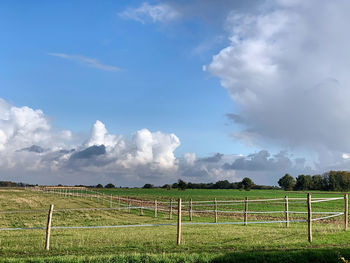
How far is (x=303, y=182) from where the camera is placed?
137250mm

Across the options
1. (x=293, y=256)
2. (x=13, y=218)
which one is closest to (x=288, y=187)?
(x=13, y=218)

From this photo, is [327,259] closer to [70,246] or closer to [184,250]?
[184,250]

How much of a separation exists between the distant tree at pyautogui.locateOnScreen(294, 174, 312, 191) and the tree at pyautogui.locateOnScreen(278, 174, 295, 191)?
375 cm

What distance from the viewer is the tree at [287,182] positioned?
144 metres

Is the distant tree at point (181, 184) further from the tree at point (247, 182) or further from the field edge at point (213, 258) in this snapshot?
the field edge at point (213, 258)

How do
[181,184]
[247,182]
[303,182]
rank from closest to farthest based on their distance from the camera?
[181,184], [247,182], [303,182]

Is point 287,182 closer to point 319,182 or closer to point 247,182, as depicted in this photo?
point 319,182

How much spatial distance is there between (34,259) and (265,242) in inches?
335

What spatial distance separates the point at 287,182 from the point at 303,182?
8.64 meters

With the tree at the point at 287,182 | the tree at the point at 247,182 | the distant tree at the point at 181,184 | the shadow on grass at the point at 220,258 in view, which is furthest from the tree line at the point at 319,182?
the shadow on grass at the point at 220,258

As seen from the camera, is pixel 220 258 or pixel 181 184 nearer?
pixel 220 258

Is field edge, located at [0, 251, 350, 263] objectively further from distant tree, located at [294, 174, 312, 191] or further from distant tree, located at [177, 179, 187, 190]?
distant tree, located at [294, 174, 312, 191]

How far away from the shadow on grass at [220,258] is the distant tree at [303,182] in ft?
441

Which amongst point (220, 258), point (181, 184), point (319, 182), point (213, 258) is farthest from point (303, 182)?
point (213, 258)
